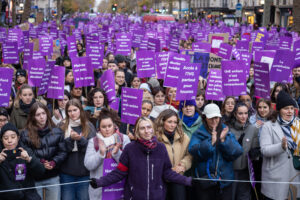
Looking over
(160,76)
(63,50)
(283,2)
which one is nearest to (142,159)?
(160,76)

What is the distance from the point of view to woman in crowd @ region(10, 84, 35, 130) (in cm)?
647

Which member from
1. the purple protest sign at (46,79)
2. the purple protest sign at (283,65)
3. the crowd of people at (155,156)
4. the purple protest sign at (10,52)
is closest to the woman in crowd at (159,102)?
the crowd of people at (155,156)

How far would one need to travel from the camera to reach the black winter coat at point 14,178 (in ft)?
14.8

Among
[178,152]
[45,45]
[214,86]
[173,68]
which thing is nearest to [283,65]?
[214,86]

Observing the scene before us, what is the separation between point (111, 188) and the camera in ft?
15.1

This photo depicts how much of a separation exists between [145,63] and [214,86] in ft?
6.79

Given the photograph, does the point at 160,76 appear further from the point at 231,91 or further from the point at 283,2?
the point at 283,2

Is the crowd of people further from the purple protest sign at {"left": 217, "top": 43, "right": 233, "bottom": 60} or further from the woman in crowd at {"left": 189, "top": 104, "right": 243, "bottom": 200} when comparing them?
the purple protest sign at {"left": 217, "top": 43, "right": 233, "bottom": 60}

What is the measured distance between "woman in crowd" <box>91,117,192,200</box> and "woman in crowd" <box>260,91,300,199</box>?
3.75 feet

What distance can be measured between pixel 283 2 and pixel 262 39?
37836 millimetres

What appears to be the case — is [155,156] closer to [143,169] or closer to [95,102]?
[143,169]

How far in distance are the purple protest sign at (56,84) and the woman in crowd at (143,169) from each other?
9.41ft

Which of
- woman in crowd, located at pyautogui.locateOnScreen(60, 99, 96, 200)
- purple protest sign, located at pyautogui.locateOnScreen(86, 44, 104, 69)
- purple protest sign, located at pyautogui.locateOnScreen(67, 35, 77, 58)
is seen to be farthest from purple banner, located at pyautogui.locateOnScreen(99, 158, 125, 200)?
purple protest sign, located at pyautogui.locateOnScreen(67, 35, 77, 58)

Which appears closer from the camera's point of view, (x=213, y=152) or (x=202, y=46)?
(x=213, y=152)
